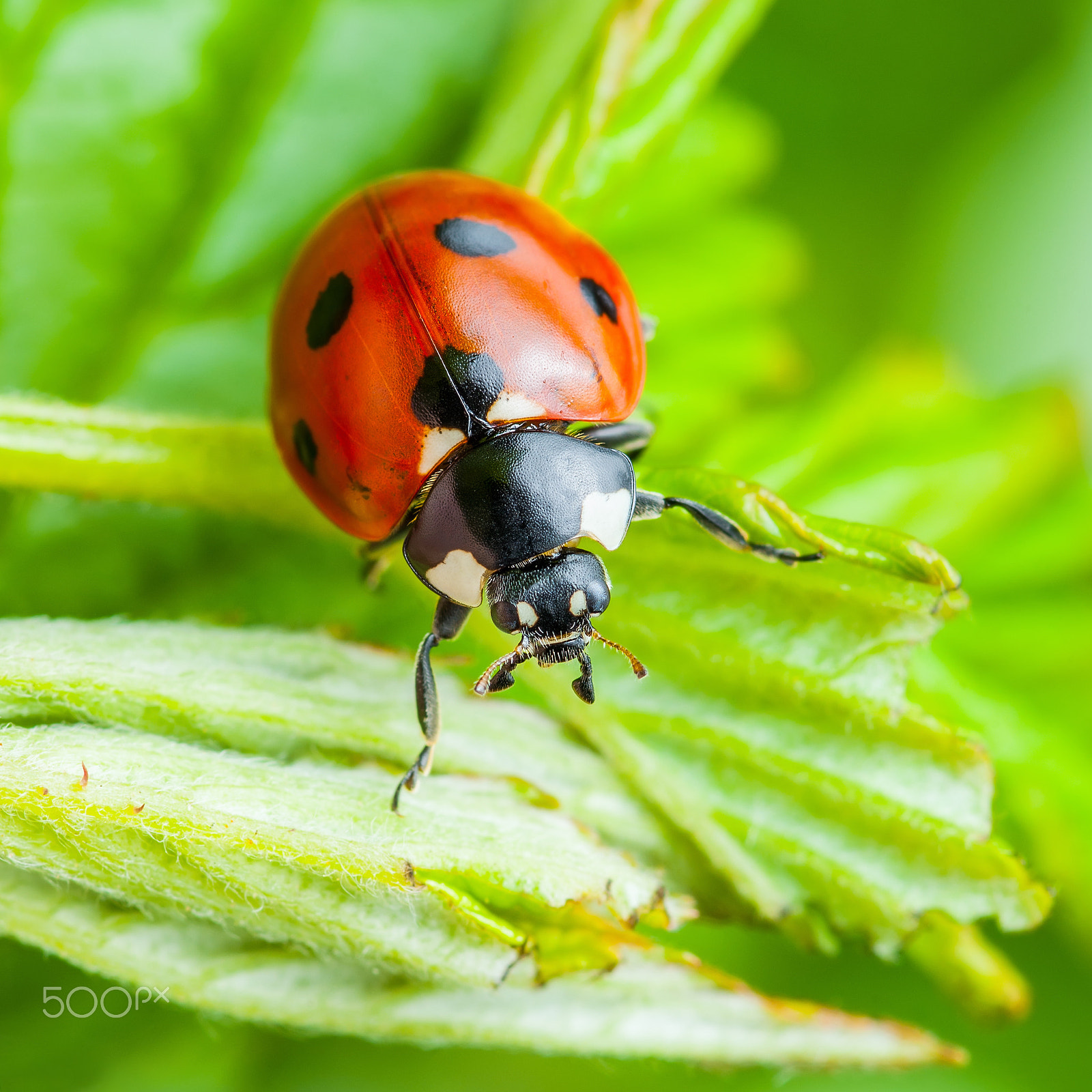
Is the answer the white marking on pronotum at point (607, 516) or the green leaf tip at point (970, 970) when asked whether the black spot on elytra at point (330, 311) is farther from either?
the green leaf tip at point (970, 970)

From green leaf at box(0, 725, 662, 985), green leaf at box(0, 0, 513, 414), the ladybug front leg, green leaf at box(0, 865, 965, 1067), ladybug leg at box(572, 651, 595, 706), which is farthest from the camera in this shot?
green leaf at box(0, 0, 513, 414)

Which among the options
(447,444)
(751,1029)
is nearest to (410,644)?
(447,444)

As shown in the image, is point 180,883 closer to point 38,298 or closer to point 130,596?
point 130,596

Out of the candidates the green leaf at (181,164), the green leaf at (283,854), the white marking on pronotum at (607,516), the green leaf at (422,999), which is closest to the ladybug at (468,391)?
the white marking on pronotum at (607,516)

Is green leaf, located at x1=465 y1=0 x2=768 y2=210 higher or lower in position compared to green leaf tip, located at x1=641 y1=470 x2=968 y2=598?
higher

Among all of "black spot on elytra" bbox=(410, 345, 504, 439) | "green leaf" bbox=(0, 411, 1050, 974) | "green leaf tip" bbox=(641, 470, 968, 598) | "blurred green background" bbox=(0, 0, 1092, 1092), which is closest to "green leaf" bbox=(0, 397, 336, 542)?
"green leaf" bbox=(0, 411, 1050, 974)

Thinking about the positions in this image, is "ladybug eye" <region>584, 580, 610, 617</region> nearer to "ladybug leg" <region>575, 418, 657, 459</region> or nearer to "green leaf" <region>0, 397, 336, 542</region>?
"ladybug leg" <region>575, 418, 657, 459</region>

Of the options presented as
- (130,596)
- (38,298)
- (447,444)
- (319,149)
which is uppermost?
(319,149)
